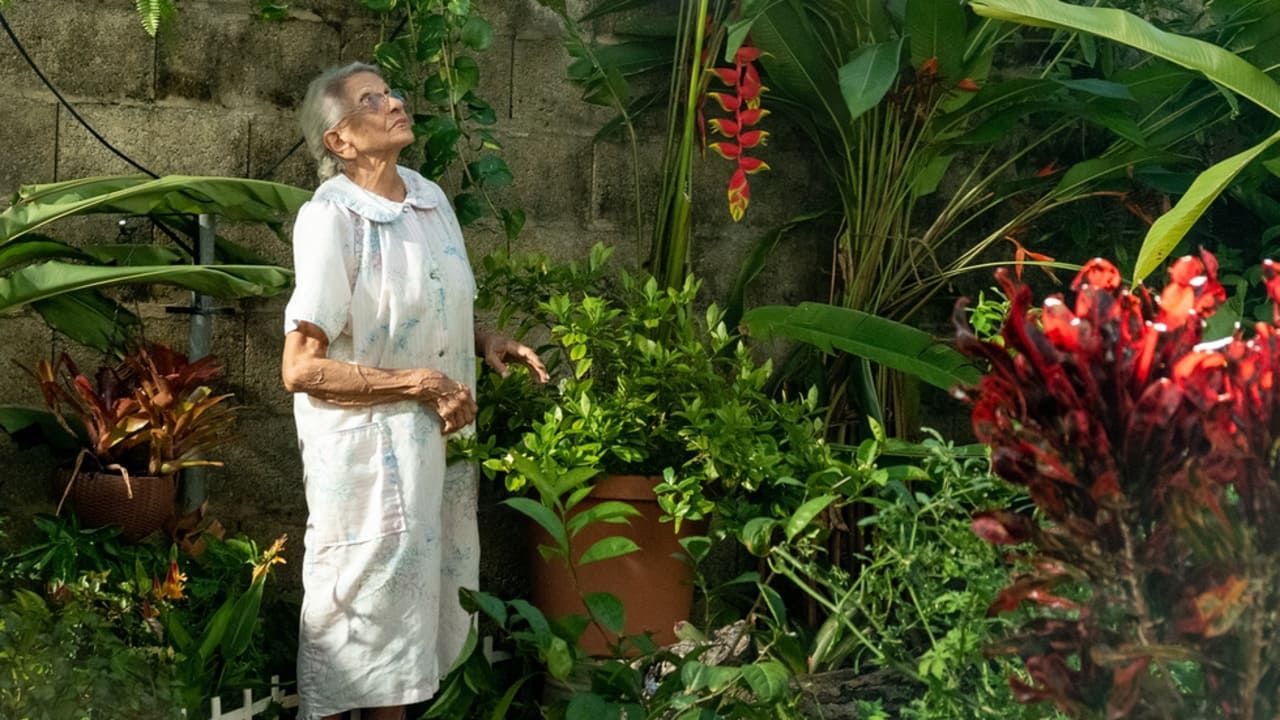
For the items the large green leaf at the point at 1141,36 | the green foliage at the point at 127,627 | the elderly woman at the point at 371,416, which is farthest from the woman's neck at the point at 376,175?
the large green leaf at the point at 1141,36

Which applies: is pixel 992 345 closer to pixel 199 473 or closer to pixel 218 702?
pixel 218 702

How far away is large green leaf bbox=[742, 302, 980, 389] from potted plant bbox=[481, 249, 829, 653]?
0.41 feet

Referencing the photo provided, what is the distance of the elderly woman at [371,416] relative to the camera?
3.10 metres

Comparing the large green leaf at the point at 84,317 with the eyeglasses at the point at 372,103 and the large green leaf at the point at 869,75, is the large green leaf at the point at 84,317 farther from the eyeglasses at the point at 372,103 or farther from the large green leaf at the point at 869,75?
the large green leaf at the point at 869,75

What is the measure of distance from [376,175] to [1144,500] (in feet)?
6.67

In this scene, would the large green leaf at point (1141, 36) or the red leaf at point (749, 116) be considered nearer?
the large green leaf at point (1141, 36)

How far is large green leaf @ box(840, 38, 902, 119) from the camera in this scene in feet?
11.2

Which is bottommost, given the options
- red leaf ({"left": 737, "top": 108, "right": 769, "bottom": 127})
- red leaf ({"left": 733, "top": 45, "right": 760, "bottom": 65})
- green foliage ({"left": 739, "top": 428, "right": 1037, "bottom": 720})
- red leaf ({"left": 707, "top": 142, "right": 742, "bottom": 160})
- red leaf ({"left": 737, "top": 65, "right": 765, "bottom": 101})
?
green foliage ({"left": 739, "top": 428, "right": 1037, "bottom": 720})

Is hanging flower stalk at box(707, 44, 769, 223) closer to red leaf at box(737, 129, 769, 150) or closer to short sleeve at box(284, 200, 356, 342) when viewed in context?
red leaf at box(737, 129, 769, 150)

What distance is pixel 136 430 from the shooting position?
335 centimetres

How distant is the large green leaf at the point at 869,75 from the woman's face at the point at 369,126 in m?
0.94

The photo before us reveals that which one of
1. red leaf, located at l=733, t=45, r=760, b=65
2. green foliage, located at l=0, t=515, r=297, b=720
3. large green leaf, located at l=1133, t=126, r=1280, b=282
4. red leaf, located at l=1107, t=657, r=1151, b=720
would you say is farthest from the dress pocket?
red leaf, located at l=1107, t=657, r=1151, b=720

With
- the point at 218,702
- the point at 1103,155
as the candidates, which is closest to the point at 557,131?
the point at 1103,155

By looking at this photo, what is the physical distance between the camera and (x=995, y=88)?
12.4 ft
